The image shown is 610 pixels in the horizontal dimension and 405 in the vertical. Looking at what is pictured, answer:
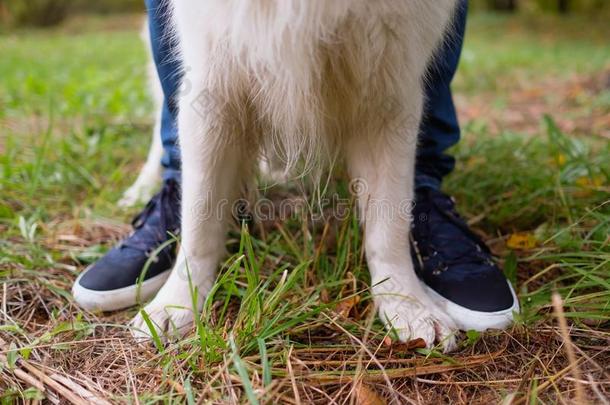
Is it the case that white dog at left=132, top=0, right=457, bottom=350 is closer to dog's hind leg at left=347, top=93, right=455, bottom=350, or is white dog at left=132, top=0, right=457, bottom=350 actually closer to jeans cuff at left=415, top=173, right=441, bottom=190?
dog's hind leg at left=347, top=93, right=455, bottom=350

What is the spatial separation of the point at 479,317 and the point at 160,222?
3.00 feet

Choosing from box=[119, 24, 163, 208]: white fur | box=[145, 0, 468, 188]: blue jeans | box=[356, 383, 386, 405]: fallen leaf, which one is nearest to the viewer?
box=[356, 383, 386, 405]: fallen leaf

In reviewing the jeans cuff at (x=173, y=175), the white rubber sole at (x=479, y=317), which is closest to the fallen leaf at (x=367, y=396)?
the white rubber sole at (x=479, y=317)

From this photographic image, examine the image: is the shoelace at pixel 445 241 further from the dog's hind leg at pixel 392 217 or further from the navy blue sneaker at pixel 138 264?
the navy blue sneaker at pixel 138 264

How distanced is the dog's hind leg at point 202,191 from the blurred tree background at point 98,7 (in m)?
11.7

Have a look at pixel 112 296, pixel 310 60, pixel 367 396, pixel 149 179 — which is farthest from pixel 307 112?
pixel 149 179

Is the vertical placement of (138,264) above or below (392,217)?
below

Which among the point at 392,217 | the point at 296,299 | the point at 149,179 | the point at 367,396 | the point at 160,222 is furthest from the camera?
the point at 149,179

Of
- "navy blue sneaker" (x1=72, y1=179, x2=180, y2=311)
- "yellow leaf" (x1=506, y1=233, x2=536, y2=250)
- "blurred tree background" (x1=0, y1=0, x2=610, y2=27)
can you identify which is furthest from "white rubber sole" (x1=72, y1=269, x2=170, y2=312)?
"blurred tree background" (x1=0, y1=0, x2=610, y2=27)


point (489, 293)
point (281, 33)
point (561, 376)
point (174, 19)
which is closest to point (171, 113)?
point (174, 19)

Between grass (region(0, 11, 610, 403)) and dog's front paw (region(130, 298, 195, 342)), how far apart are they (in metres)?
0.04

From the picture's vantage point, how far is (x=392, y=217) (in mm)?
1315

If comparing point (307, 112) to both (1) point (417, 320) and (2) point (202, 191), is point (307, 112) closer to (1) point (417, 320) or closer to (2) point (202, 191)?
(2) point (202, 191)

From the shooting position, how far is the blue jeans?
4.68 ft
